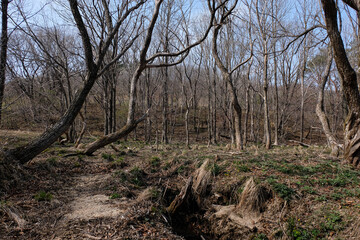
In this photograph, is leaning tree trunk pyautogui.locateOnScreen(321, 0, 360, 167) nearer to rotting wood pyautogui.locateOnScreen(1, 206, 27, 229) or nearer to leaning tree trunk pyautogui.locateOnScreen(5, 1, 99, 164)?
leaning tree trunk pyautogui.locateOnScreen(5, 1, 99, 164)

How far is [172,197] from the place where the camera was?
571cm

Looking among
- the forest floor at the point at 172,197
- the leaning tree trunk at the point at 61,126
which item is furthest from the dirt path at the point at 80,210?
the leaning tree trunk at the point at 61,126

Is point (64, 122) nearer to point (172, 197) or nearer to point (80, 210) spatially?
point (80, 210)

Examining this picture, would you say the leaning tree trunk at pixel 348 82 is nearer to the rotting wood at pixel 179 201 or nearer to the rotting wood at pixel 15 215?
the rotting wood at pixel 179 201

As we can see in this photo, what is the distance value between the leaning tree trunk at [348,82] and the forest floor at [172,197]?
1.66 ft

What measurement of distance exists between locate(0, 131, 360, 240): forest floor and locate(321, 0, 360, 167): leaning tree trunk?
19.9 inches

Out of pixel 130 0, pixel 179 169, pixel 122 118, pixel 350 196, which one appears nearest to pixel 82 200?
pixel 179 169

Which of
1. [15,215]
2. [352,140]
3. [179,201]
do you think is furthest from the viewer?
[352,140]

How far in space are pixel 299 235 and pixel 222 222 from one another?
1.49 meters

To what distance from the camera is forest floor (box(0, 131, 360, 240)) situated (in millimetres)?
3547

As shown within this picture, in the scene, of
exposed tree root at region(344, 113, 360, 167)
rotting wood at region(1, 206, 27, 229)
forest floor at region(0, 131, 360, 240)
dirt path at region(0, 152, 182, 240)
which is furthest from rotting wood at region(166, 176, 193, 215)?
exposed tree root at region(344, 113, 360, 167)

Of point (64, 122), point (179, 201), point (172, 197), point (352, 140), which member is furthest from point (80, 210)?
point (352, 140)

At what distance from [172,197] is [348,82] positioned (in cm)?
508

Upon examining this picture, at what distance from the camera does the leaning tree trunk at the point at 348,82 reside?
5.14 m
